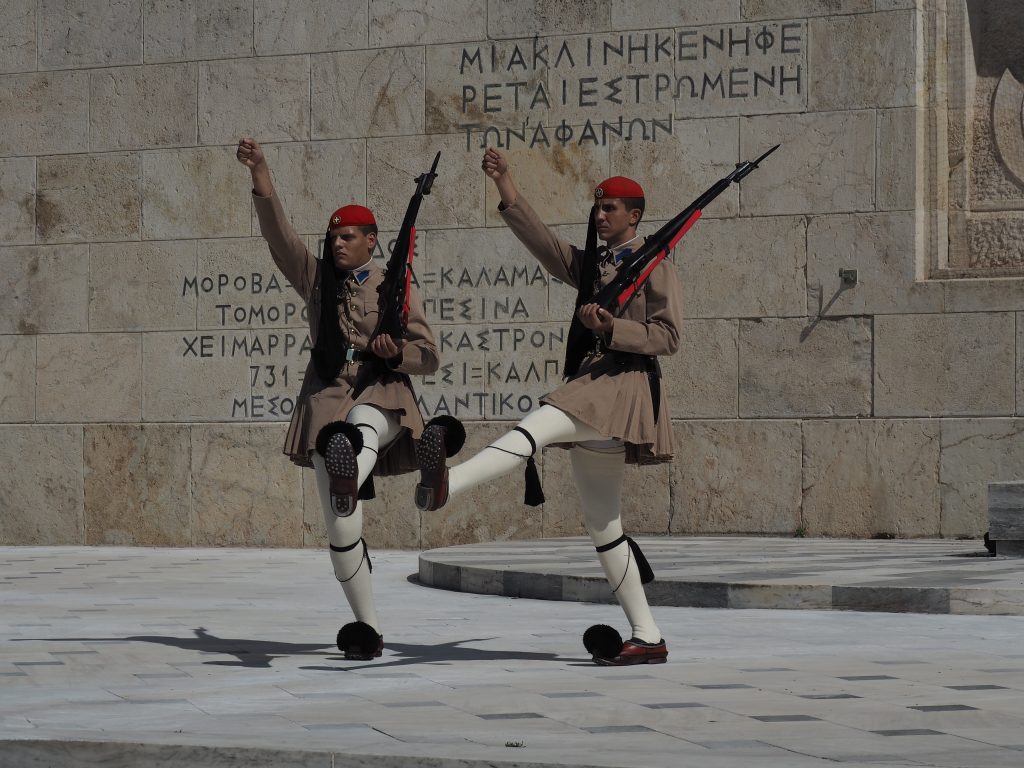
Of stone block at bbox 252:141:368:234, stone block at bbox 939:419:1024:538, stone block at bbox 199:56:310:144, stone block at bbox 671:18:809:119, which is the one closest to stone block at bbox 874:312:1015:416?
stone block at bbox 939:419:1024:538

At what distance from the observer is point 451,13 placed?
14.0 meters

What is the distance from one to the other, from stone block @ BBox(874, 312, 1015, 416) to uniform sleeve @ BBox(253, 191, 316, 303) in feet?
21.7

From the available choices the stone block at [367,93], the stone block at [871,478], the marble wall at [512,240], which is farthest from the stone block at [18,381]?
the stone block at [871,478]

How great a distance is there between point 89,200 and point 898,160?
21.4ft

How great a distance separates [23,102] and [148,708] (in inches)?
412

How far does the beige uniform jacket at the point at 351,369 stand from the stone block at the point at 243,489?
6.85 meters

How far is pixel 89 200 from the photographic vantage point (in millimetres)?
14633

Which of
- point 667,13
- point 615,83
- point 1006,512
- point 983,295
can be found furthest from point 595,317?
point 667,13

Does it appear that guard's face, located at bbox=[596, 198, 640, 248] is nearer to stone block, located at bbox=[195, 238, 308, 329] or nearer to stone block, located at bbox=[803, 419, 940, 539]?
stone block, located at bbox=[803, 419, 940, 539]

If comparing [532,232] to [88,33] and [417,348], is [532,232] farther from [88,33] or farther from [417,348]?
[88,33]

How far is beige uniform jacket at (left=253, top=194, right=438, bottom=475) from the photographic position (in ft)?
22.6

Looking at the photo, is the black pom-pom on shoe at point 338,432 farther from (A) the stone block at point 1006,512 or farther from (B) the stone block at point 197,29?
(B) the stone block at point 197,29

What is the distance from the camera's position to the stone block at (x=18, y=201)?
48.4 ft

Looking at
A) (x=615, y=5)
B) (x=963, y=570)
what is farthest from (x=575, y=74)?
(x=963, y=570)
